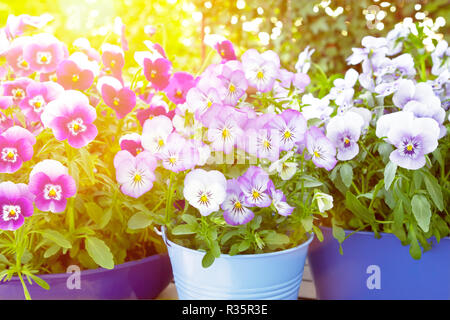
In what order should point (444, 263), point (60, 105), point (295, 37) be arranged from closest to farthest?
point (60, 105) → point (444, 263) → point (295, 37)

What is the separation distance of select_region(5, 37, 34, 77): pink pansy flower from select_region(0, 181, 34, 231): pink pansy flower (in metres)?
0.23

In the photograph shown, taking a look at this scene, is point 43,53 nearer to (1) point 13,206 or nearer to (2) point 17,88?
(2) point 17,88

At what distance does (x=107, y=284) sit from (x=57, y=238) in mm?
157

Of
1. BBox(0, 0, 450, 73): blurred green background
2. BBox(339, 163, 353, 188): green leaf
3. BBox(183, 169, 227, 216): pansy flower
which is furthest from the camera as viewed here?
BBox(0, 0, 450, 73): blurred green background

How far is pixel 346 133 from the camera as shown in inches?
29.8

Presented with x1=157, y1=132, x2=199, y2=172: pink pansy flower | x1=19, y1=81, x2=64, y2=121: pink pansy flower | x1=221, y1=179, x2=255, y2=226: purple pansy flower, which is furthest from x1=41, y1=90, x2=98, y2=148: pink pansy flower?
x1=221, y1=179, x2=255, y2=226: purple pansy flower

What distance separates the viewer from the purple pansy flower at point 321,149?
70cm

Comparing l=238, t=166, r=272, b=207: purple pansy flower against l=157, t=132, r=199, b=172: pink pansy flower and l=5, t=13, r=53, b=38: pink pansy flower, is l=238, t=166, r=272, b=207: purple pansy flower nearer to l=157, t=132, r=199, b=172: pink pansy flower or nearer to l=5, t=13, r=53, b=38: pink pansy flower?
l=157, t=132, r=199, b=172: pink pansy flower

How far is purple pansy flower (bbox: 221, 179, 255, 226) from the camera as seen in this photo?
65 cm

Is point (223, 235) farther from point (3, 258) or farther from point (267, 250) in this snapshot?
point (3, 258)

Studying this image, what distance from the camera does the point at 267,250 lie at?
72 centimetres

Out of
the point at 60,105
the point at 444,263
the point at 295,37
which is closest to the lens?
the point at 60,105

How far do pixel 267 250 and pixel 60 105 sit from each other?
43cm
